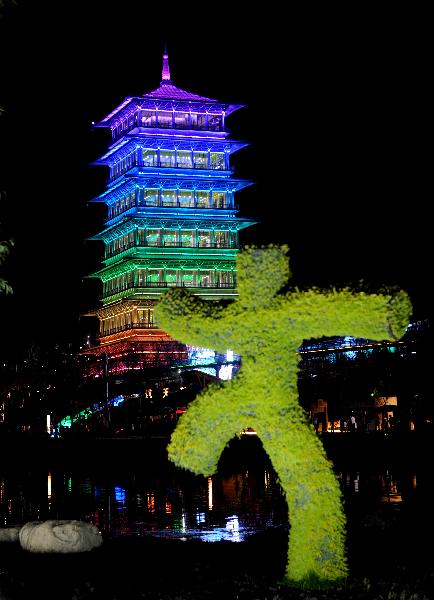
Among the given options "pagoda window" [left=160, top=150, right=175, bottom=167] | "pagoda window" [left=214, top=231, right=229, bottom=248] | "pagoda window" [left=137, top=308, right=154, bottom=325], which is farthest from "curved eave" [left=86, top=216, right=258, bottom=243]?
"pagoda window" [left=137, top=308, right=154, bottom=325]

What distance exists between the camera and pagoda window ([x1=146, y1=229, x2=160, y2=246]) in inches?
3447

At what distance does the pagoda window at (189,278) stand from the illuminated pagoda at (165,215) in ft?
0.26

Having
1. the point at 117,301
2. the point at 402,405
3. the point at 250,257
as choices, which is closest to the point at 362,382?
the point at 402,405

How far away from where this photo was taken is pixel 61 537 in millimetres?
15219

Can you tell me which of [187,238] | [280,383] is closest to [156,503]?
[280,383]

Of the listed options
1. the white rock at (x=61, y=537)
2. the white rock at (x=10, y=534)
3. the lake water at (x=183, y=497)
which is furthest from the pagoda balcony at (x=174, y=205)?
the white rock at (x=61, y=537)

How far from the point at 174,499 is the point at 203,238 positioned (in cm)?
6366

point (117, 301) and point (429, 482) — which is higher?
point (117, 301)

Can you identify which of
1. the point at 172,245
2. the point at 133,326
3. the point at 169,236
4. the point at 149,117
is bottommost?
the point at 133,326

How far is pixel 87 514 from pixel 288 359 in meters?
13.5

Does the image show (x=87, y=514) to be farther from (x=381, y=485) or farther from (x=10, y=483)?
(x=10, y=483)

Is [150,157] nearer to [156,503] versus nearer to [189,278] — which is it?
[189,278]

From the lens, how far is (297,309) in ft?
34.2

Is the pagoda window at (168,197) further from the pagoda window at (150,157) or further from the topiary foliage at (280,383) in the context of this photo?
the topiary foliage at (280,383)
